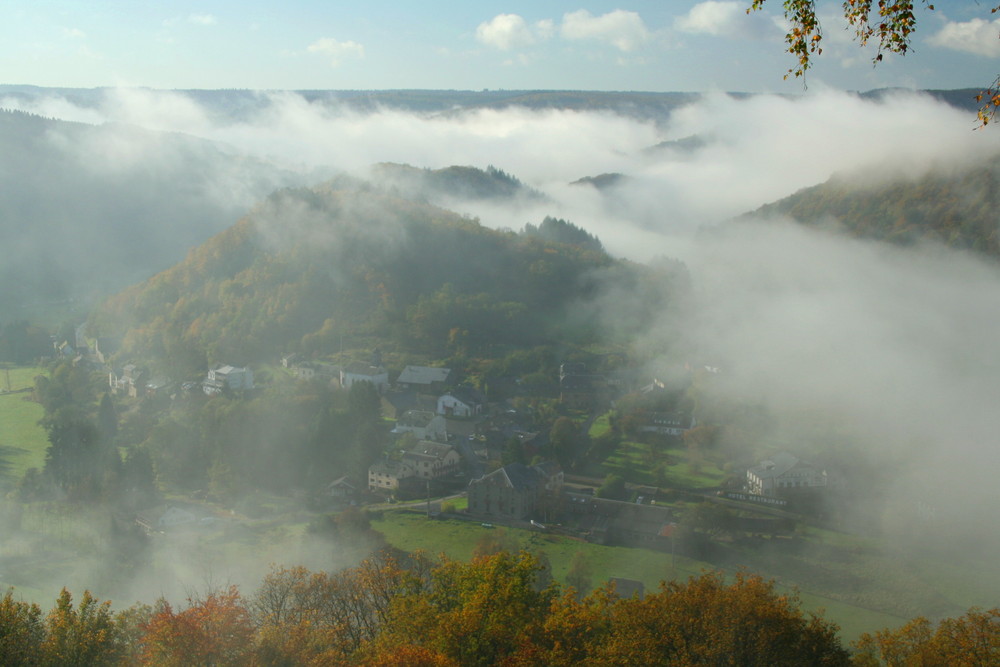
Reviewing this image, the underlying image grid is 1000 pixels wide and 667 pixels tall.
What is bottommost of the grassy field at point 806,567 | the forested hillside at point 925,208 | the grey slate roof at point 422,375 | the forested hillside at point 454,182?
the grassy field at point 806,567

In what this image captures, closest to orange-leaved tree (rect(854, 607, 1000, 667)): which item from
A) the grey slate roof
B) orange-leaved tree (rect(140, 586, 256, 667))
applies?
orange-leaved tree (rect(140, 586, 256, 667))

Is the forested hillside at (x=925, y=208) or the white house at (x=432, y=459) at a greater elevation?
the forested hillside at (x=925, y=208)

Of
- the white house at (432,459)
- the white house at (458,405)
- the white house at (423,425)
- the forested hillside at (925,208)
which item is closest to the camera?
the white house at (432,459)

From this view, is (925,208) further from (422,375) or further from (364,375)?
(364,375)

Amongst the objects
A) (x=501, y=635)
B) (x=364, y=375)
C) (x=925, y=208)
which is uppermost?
(x=925, y=208)

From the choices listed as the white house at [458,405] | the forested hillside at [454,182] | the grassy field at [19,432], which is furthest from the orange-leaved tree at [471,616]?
the forested hillside at [454,182]

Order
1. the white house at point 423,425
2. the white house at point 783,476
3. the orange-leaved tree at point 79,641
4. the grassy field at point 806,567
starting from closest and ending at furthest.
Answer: the orange-leaved tree at point 79,641
the grassy field at point 806,567
the white house at point 783,476
the white house at point 423,425

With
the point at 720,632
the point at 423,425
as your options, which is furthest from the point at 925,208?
the point at 720,632

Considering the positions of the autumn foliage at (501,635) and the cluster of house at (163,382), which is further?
the cluster of house at (163,382)

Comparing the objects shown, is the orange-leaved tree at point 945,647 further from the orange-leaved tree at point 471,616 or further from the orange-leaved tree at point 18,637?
the orange-leaved tree at point 18,637
